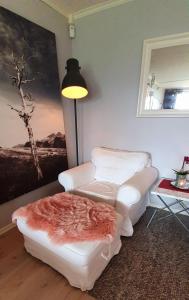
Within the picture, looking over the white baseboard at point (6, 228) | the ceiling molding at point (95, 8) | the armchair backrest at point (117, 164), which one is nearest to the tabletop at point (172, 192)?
the armchair backrest at point (117, 164)

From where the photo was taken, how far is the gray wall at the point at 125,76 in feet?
6.64

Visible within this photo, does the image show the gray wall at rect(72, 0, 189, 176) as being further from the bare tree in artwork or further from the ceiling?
the bare tree in artwork

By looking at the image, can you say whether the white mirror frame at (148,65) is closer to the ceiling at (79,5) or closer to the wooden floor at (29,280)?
the ceiling at (79,5)

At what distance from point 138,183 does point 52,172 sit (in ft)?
3.96

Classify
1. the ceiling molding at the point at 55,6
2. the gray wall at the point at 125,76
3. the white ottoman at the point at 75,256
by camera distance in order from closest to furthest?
the white ottoman at the point at 75,256 < the gray wall at the point at 125,76 < the ceiling molding at the point at 55,6

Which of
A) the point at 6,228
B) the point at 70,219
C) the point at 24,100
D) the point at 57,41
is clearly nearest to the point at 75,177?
the point at 70,219

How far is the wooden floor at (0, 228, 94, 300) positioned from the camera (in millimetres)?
1260

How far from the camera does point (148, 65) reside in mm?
2135

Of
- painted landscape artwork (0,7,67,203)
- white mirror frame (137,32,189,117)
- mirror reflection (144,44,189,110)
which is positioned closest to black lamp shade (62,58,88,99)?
painted landscape artwork (0,7,67,203)

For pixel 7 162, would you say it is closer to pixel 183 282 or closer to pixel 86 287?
pixel 86 287

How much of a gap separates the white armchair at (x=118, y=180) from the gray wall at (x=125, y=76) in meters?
0.25

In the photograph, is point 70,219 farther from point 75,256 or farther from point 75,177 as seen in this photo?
point 75,177

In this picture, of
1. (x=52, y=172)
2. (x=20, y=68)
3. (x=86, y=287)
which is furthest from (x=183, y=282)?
(x=20, y=68)

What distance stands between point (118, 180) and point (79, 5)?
2.29 m
